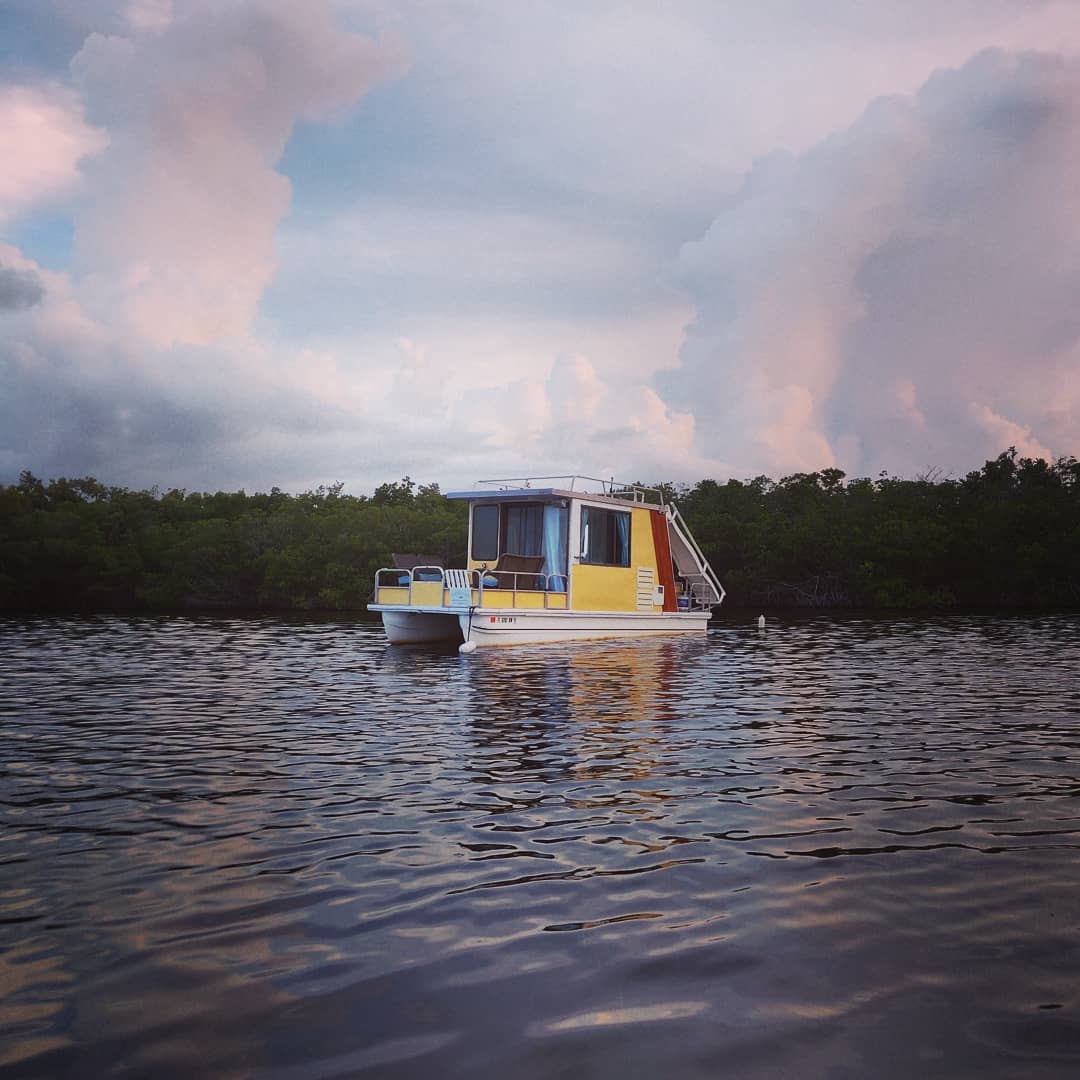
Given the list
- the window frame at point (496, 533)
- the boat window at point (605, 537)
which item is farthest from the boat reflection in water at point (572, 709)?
the window frame at point (496, 533)

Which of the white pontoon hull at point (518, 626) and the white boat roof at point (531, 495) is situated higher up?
the white boat roof at point (531, 495)

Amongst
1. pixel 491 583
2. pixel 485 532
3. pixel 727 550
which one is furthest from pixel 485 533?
pixel 727 550

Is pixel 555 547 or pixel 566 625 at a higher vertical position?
Answer: pixel 555 547

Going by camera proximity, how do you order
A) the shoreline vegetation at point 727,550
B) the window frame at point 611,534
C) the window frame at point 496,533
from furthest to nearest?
the shoreline vegetation at point 727,550, the window frame at point 496,533, the window frame at point 611,534

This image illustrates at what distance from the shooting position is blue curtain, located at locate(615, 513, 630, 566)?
965 inches

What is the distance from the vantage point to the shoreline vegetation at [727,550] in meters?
53.7

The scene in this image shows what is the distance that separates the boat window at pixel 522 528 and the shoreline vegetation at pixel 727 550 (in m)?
30.0

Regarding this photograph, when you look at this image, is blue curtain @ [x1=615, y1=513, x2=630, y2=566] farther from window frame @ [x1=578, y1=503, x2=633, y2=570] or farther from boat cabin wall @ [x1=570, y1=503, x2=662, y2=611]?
boat cabin wall @ [x1=570, y1=503, x2=662, y2=611]

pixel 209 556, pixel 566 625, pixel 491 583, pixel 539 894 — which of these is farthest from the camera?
pixel 209 556

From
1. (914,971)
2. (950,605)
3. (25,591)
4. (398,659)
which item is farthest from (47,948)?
(25,591)

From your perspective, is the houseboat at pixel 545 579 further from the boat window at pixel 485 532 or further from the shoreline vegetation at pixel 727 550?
the shoreline vegetation at pixel 727 550

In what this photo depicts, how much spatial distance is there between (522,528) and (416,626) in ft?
11.3

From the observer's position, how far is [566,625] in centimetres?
2278

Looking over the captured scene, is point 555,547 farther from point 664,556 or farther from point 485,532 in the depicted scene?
point 664,556
